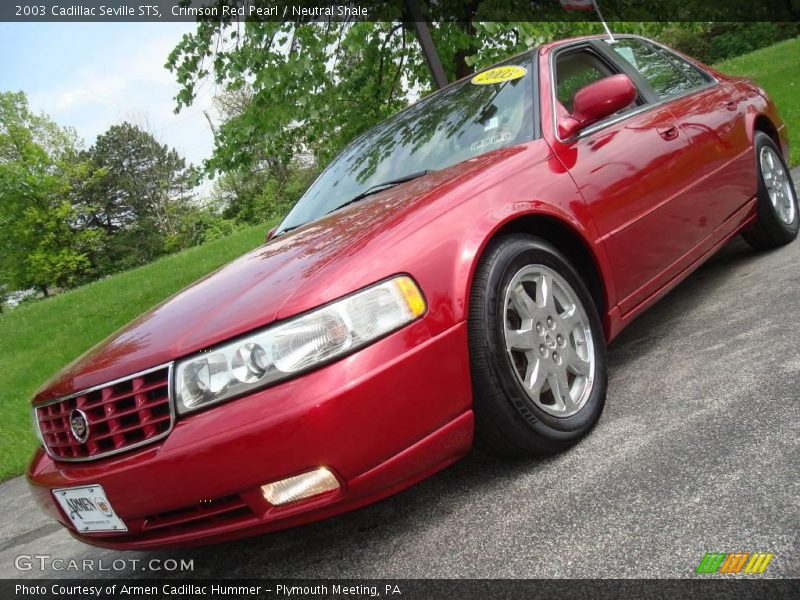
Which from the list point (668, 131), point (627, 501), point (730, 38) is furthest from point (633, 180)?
point (730, 38)

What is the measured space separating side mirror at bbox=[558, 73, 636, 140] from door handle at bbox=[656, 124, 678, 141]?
53 cm

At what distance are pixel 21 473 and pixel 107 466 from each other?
12.2 ft

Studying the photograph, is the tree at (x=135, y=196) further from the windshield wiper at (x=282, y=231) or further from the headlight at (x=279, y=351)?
the headlight at (x=279, y=351)

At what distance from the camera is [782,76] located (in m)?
16.2

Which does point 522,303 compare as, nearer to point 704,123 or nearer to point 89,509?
point 89,509

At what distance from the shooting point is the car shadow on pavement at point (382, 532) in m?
2.19

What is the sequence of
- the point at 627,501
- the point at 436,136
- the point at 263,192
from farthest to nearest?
the point at 263,192 < the point at 436,136 < the point at 627,501

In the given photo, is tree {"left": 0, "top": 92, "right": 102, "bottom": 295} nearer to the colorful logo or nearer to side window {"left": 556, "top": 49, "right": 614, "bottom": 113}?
side window {"left": 556, "top": 49, "right": 614, "bottom": 113}

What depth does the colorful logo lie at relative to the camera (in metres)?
1.62

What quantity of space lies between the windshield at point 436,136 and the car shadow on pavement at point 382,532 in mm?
1259

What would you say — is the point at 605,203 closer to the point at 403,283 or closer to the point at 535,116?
the point at 535,116

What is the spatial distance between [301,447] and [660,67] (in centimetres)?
323

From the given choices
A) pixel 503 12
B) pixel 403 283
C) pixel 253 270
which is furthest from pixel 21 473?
pixel 503 12

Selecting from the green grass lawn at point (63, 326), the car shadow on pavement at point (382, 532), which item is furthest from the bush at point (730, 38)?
the car shadow on pavement at point (382, 532)
